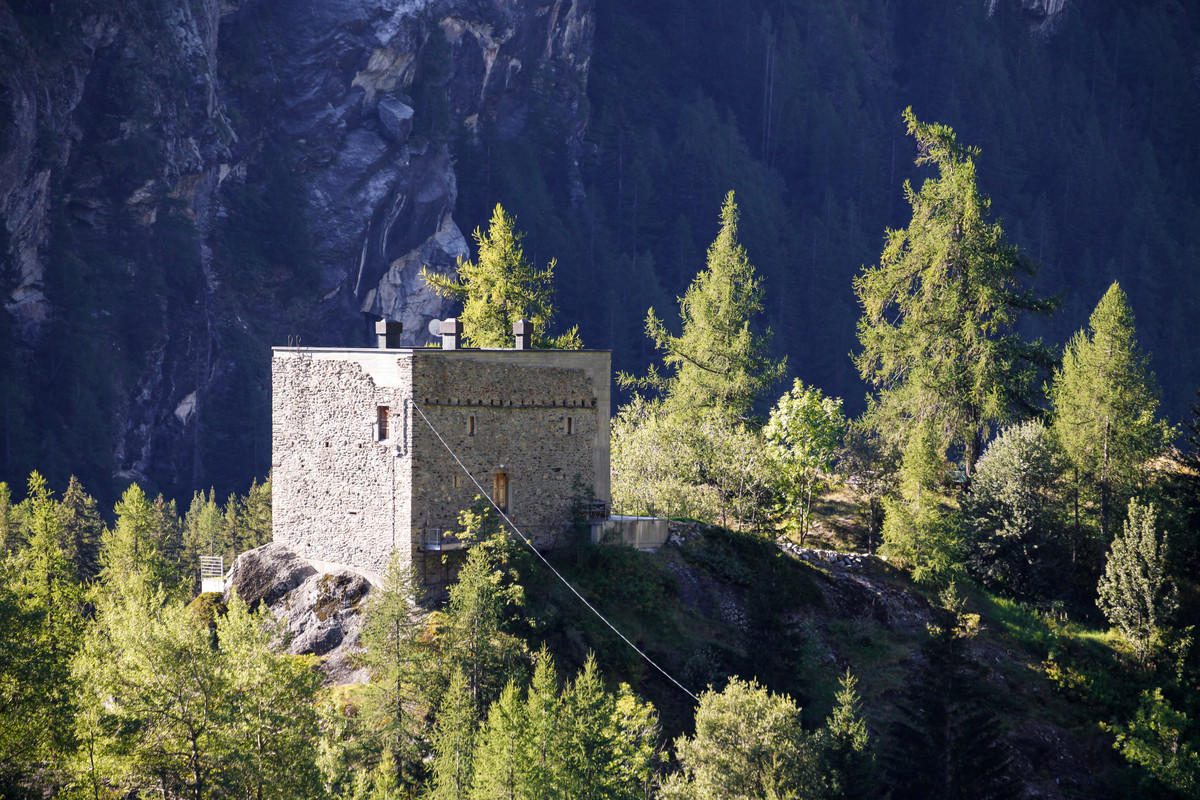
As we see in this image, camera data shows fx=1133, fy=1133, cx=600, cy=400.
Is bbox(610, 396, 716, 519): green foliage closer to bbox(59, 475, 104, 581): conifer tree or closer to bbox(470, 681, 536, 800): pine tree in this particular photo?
bbox(470, 681, 536, 800): pine tree

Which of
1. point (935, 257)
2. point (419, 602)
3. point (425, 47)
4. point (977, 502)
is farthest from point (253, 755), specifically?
point (425, 47)

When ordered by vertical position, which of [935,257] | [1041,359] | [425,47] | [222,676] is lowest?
[222,676]

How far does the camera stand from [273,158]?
114 meters

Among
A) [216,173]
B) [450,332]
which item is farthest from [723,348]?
[216,173]

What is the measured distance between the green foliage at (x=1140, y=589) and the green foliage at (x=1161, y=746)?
2.74 metres

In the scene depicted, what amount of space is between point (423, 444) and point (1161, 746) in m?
21.9

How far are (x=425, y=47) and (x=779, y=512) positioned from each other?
298 feet

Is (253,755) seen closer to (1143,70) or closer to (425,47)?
(425,47)

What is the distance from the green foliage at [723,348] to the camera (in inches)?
1897

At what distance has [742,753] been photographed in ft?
80.5

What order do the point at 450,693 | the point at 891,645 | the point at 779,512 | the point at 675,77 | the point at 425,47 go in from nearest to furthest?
the point at 450,693 → the point at 891,645 → the point at 779,512 → the point at 425,47 → the point at 675,77

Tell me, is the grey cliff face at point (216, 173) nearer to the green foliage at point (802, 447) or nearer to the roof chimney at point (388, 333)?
the green foliage at point (802, 447)

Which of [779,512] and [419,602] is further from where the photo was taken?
[779,512]

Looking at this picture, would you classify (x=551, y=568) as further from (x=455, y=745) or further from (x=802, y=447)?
(x=802, y=447)
